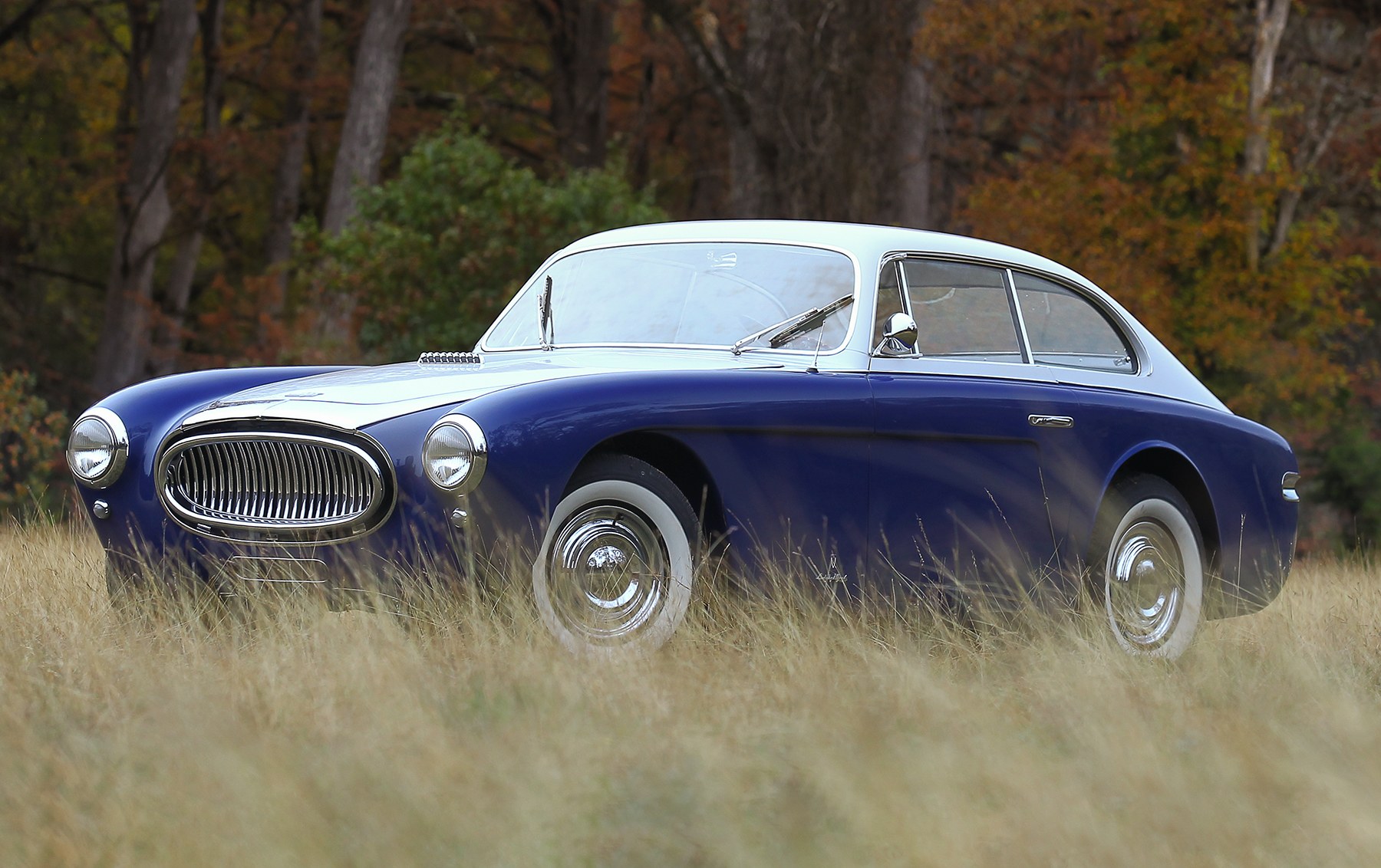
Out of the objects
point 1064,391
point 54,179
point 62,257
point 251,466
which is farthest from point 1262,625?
point 62,257

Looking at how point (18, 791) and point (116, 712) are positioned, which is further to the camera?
point (116, 712)

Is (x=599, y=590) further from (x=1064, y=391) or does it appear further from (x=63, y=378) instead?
(x=63, y=378)

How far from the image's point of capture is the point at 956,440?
5.43m

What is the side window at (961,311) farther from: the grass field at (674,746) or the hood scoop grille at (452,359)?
the hood scoop grille at (452,359)

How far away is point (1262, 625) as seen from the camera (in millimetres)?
5961

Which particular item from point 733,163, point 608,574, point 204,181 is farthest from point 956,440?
point 204,181

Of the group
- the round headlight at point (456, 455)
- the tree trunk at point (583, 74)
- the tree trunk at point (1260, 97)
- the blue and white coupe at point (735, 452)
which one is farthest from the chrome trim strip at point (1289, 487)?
the tree trunk at point (583, 74)

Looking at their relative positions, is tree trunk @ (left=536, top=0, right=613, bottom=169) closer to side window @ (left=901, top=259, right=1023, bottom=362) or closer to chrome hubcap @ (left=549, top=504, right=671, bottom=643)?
side window @ (left=901, top=259, right=1023, bottom=362)

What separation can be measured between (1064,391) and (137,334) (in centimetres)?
→ 1800

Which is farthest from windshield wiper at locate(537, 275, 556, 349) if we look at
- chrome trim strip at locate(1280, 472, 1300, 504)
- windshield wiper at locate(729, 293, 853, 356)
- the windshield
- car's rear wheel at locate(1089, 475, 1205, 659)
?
chrome trim strip at locate(1280, 472, 1300, 504)

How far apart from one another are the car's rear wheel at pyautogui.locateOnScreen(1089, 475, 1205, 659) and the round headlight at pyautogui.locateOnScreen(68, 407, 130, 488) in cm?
331

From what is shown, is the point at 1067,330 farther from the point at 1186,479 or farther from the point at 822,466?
→ the point at 822,466

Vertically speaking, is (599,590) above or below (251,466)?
below

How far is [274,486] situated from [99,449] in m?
0.82
